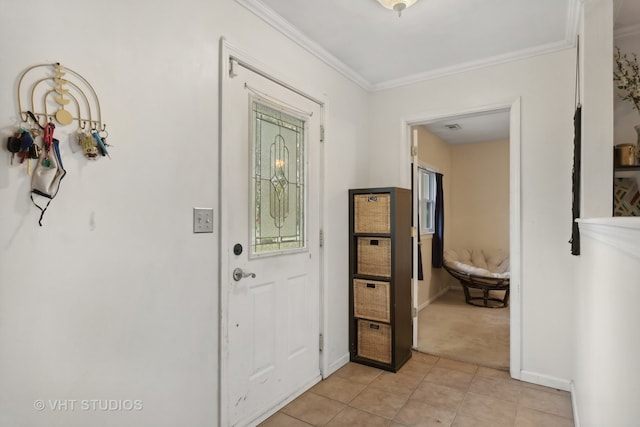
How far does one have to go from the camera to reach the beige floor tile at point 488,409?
2.11 meters

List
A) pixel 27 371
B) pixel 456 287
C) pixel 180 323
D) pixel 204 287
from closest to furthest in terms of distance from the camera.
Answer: pixel 27 371 < pixel 180 323 < pixel 204 287 < pixel 456 287

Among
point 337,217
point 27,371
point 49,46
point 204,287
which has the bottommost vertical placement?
point 27,371

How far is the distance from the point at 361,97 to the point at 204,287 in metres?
2.27

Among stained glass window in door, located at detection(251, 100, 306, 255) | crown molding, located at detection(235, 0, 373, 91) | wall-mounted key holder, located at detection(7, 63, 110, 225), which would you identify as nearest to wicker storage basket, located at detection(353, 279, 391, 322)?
stained glass window in door, located at detection(251, 100, 306, 255)

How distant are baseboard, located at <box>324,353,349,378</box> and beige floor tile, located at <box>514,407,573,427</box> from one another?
1.24 metres

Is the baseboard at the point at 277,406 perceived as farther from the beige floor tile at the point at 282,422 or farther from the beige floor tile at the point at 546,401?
the beige floor tile at the point at 546,401

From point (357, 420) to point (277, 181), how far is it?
1536mm

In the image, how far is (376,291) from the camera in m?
2.82

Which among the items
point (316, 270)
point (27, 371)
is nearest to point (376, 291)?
point (316, 270)

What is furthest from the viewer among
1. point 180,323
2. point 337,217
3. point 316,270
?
point 337,217

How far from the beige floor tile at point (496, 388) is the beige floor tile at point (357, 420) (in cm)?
79

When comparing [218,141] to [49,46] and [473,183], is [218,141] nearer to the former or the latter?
[49,46]

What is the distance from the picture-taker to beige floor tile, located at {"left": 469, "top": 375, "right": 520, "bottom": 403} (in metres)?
2.37

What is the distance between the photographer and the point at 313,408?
7.26 ft
